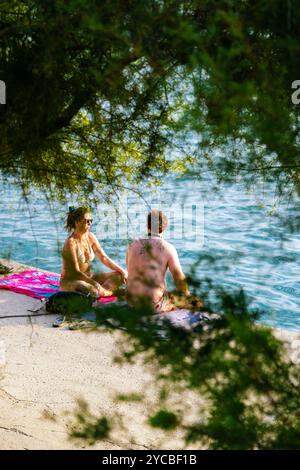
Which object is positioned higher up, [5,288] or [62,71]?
[62,71]

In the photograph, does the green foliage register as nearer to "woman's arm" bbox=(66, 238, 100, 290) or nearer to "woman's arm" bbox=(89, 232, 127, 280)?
"woman's arm" bbox=(66, 238, 100, 290)

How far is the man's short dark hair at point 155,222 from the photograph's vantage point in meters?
6.16

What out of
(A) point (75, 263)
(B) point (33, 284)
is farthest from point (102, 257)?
(A) point (75, 263)

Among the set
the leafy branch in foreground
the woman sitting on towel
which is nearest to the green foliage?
the leafy branch in foreground

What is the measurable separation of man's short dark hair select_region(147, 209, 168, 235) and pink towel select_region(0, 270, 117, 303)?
140cm

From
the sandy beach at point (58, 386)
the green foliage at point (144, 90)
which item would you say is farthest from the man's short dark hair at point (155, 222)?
the green foliage at point (144, 90)

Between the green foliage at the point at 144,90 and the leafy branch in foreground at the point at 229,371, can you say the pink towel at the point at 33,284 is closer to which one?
the green foliage at the point at 144,90

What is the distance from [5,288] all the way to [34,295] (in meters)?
0.43

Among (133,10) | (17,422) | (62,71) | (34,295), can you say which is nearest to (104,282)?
(34,295)

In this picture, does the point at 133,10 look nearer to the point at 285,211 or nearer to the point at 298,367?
the point at 285,211

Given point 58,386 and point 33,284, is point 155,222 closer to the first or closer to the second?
point 58,386

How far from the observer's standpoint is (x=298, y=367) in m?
2.49

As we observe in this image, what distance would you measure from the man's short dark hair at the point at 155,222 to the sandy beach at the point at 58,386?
0.97 m

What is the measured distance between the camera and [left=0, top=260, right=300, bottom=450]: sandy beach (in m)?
4.88
